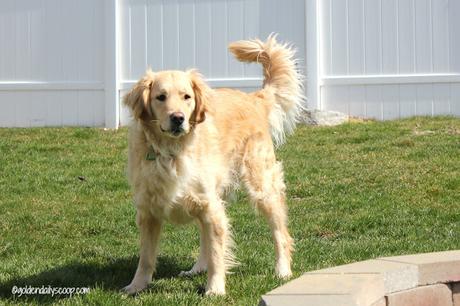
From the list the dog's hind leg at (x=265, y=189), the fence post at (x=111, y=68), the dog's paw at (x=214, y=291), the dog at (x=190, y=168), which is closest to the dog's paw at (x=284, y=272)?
the dog at (x=190, y=168)

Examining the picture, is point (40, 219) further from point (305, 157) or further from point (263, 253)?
point (305, 157)

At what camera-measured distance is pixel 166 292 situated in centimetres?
497

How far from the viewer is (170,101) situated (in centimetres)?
493

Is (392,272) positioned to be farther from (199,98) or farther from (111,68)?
(111,68)

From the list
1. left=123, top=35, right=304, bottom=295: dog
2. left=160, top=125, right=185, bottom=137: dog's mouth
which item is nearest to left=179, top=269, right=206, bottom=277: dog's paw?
left=123, top=35, right=304, bottom=295: dog

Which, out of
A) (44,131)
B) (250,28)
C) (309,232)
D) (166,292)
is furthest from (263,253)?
(250,28)

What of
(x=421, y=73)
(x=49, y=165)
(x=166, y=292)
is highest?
(x=421, y=73)

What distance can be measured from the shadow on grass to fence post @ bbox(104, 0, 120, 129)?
776 centimetres

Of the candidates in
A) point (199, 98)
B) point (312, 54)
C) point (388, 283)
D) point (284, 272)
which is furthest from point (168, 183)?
point (312, 54)

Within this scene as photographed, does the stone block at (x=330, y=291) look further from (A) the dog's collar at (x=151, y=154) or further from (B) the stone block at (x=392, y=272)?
(A) the dog's collar at (x=151, y=154)

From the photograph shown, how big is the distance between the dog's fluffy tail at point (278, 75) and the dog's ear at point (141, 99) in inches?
65.0

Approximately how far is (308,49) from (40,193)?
20.3ft

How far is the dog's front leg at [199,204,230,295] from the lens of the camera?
4.96 m

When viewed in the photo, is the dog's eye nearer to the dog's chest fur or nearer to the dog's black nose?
the dog's black nose
